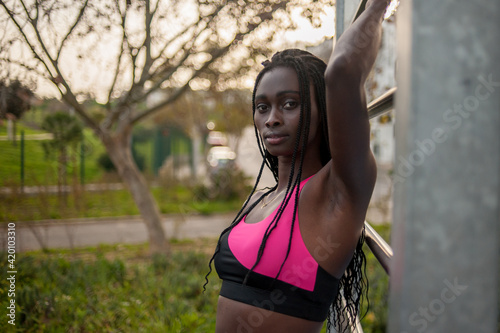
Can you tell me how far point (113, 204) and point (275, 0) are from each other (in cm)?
775

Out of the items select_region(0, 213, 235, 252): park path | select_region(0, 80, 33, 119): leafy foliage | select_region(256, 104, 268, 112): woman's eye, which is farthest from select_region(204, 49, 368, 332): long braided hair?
select_region(0, 213, 235, 252): park path

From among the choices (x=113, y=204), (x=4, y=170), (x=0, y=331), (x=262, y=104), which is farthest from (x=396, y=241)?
(x=113, y=204)

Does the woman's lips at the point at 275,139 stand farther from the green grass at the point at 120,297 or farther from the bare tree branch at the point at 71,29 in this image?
the bare tree branch at the point at 71,29

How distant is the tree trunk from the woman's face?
456 cm

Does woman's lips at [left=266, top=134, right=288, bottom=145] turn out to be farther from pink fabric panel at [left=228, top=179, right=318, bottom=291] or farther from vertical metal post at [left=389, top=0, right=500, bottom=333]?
vertical metal post at [left=389, top=0, right=500, bottom=333]

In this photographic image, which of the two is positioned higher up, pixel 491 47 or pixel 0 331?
pixel 491 47

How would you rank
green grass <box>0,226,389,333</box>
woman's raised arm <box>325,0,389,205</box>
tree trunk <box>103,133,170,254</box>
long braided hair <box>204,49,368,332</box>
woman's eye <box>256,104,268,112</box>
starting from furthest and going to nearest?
1. tree trunk <box>103,133,170,254</box>
2. green grass <box>0,226,389,333</box>
3. woman's eye <box>256,104,268,112</box>
4. long braided hair <box>204,49,368,332</box>
5. woman's raised arm <box>325,0,389,205</box>

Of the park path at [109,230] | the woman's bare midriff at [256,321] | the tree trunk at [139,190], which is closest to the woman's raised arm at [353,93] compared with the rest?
the woman's bare midriff at [256,321]

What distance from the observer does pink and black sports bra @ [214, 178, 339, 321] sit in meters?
1.18

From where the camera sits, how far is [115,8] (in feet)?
10.7

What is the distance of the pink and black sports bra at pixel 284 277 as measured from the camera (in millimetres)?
1185

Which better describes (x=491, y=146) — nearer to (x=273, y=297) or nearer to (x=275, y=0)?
(x=273, y=297)

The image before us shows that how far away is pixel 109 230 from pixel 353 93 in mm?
8038

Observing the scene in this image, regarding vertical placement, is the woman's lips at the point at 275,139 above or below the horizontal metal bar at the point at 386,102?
below
